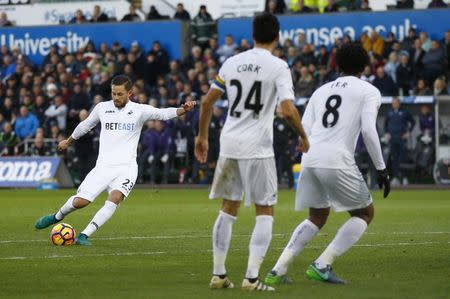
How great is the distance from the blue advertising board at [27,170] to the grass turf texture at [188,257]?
10.2 metres

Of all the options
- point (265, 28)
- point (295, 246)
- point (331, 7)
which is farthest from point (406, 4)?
point (265, 28)

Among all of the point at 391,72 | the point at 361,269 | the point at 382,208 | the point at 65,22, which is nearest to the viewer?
the point at 361,269

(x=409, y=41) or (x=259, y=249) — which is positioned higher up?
(x=409, y=41)

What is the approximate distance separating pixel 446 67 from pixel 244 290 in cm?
2395

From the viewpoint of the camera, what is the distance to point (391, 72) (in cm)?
3406

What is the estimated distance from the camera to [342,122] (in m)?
11.9

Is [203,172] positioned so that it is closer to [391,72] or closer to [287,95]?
[391,72]

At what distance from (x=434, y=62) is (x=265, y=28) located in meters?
23.2

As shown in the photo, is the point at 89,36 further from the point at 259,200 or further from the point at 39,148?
the point at 259,200

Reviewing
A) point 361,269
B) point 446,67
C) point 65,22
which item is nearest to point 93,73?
point 65,22

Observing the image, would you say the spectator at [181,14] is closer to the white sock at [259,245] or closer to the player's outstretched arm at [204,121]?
the player's outstretched arm at [204,121]

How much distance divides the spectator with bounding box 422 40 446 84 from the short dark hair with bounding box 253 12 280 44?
74.7 ft

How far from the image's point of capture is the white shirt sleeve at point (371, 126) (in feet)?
38.3

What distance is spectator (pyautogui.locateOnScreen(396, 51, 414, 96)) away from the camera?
33719mm
